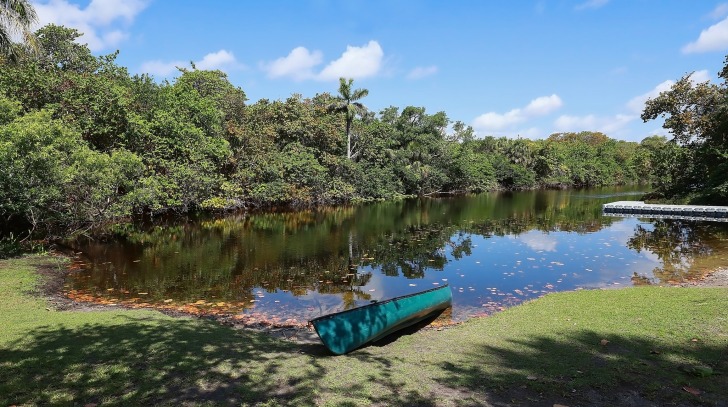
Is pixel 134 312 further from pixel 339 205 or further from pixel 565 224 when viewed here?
pixel 339 205

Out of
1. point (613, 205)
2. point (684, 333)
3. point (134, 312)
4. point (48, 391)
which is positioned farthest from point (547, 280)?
point (613, 205)

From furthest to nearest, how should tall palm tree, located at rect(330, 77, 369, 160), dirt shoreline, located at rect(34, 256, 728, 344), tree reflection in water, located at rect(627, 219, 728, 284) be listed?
tall palm tree, located at rect(330, 77, 369, 160) < tree reflection in water, located at rect(627, 219, 728, 284) < dirt shoreline, located at rect(34, 256, 728, 344)

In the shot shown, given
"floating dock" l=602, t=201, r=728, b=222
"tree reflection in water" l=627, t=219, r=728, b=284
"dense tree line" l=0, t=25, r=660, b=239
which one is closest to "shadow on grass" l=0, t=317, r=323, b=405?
"dense tree line" l=0, t=25, r=660, b=239

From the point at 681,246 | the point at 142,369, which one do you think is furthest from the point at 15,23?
the point at 681,246

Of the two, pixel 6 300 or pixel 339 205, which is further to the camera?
pixel 339 205

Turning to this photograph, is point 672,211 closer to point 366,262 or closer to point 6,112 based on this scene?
point 366,262

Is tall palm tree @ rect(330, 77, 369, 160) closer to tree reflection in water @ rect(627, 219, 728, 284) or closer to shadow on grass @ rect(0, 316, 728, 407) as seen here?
tree reflection in water @ rect(627, 219, 728, 284)

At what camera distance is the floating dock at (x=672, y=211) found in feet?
105

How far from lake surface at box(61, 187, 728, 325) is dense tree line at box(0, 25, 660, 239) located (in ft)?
10.3

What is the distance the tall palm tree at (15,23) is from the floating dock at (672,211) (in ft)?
134

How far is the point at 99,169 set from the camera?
19016 mm

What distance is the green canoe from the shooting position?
24.1 ft

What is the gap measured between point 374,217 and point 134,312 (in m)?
27.0

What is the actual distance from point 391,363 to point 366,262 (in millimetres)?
12060
